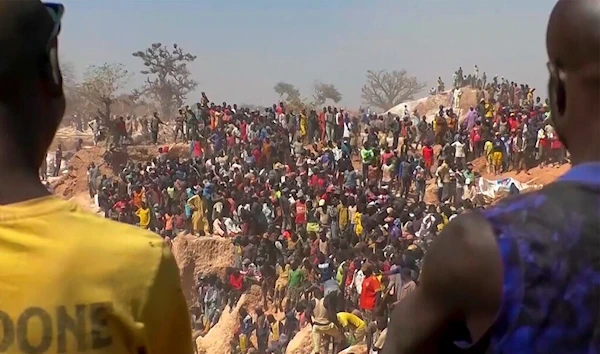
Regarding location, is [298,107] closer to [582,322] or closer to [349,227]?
[349,227]

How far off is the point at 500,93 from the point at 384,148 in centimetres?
629

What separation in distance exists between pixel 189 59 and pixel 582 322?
3462cm

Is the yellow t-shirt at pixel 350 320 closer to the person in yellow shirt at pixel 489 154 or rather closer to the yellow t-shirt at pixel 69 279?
the person in yellow shirt at pixel 489 154

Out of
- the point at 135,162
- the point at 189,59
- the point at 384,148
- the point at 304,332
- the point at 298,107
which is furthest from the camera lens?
the point at 189,59

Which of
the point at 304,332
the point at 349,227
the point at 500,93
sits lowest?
the point at 304,332

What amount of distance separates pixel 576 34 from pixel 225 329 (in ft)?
40.3

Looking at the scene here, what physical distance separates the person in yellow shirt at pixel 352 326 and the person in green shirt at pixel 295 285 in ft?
7.55

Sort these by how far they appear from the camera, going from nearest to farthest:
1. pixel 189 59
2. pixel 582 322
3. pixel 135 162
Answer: pixel 582 322 < pixel 135 162 < pixel 189 59

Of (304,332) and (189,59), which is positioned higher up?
(189,59)

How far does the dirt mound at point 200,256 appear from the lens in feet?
51.4

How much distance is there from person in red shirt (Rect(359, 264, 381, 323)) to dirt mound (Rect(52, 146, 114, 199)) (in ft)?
42.2

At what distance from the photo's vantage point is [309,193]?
16594 millimetres

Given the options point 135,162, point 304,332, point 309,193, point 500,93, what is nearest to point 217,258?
point 309,193

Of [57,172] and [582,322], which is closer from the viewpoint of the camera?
[582,322]
